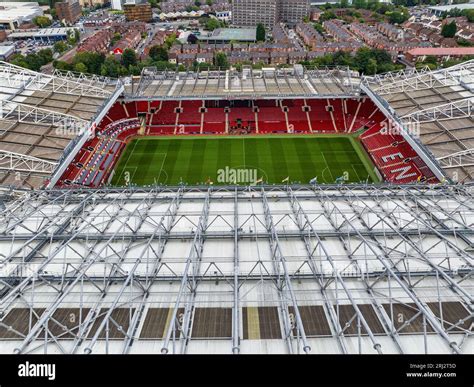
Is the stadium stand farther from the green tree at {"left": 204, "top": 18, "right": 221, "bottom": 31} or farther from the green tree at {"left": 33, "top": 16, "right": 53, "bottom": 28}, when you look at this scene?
the green tree at {"left": 33, "top": 16, "right": 53, "bottom": 28}

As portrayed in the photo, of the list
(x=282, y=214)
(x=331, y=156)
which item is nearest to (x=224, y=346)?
(x=282, y=214)

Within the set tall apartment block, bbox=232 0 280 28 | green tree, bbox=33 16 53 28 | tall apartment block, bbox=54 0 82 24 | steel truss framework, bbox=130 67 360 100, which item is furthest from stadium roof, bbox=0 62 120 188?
tall apartment block, bbox=54 0 82 24

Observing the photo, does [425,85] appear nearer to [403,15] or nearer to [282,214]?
[282,214]

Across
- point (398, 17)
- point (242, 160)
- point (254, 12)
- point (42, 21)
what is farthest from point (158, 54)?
point (398, 17)

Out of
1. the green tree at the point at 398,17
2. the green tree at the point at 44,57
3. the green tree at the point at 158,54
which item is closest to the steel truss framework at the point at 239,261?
the green tree at the point at 158,54

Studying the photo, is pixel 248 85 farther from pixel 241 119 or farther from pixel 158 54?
pixel 158 54

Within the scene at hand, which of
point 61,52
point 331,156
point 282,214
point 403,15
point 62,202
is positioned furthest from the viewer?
point 403,15
